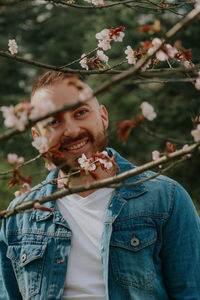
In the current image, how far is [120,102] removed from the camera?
8797 millimetres

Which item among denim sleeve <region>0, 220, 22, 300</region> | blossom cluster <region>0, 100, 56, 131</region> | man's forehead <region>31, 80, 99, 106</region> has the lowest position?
denim sleeve <region>0, 220, 22, 300</region>

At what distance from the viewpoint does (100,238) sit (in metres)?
1.78

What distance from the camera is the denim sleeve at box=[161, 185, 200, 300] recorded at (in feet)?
5.62

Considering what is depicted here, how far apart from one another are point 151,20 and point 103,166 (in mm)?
7362

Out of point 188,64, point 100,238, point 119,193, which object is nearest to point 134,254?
point 100,238

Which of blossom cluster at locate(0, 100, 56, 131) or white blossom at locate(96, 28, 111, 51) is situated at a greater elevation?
blossom cluster at locate(0, 100, 56, 131)

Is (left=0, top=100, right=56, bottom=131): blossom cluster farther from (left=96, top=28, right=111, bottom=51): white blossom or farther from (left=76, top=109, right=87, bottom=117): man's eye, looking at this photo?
(left=96, top=28, right=111, bottom=51): white blossom

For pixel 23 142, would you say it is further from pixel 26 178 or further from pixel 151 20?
pixel 26 178

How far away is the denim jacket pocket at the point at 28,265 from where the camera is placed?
1.83 meters

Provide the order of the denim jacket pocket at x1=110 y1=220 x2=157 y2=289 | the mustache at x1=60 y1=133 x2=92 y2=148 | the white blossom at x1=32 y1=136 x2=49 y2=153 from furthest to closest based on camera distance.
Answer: the mustache at x1=60 y1=133 x2=92 y2=148, the denim jacket pocket at x1=110 y1=220 x2=157 y2=289, the white blossom at x1=32 y1=136 x2=49 y2=153

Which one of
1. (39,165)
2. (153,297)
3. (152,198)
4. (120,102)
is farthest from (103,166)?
(120,102)

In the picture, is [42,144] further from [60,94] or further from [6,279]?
[6,279]

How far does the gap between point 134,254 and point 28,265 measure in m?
0.52

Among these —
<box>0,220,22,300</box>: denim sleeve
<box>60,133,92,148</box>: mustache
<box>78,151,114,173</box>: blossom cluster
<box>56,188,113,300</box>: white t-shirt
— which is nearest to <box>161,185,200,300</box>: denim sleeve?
<box>56,188,113,300</box>: white t-shirt
